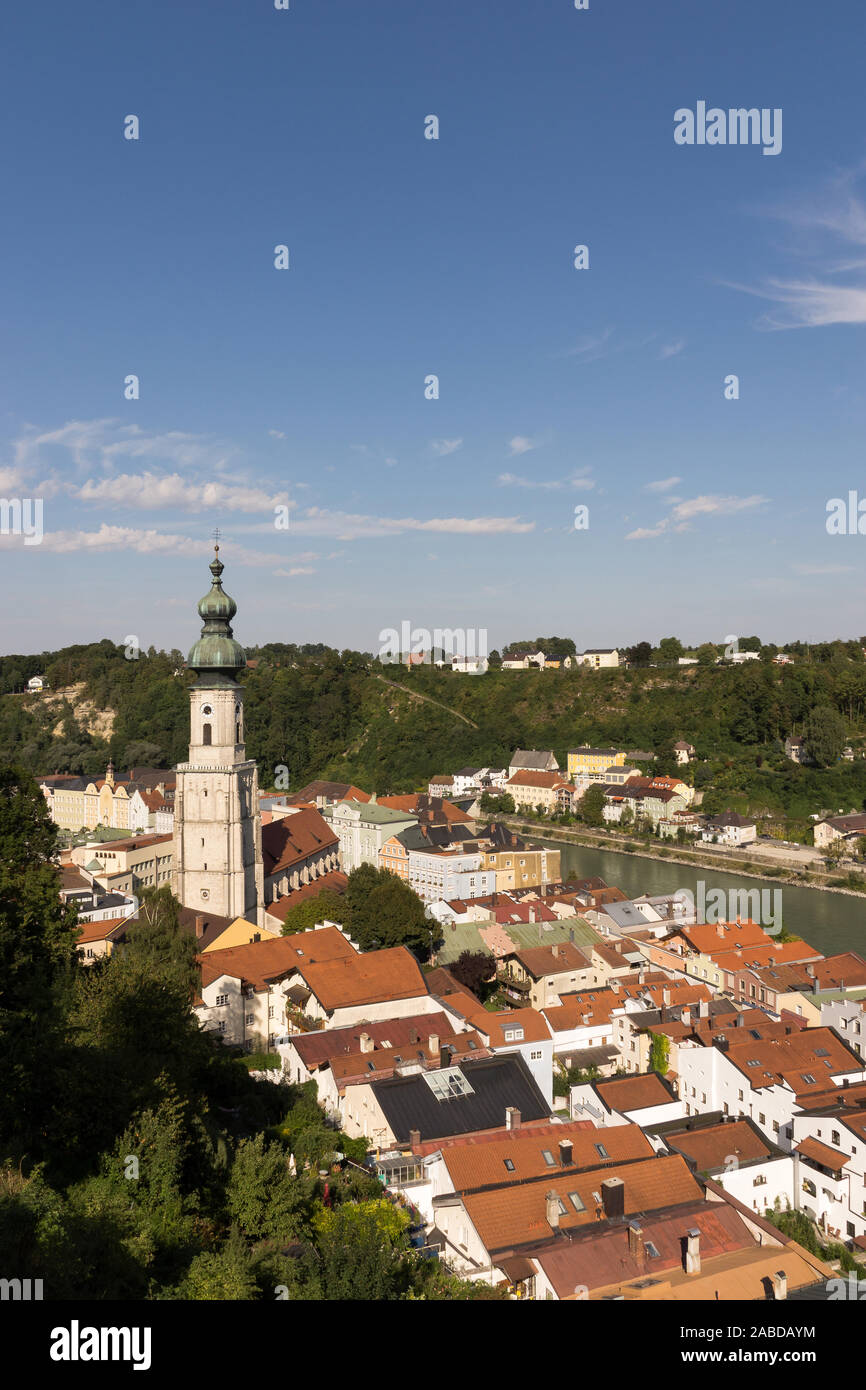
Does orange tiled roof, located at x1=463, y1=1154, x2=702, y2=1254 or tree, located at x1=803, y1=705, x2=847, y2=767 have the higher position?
tree, located at x1=803, y1=705, x2=847, y2=767

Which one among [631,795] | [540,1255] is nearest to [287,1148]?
[540,1255]

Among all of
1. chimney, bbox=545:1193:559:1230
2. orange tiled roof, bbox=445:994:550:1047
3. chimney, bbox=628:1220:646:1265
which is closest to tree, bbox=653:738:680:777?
orange tiled roof, bbox=445:994:550:1047

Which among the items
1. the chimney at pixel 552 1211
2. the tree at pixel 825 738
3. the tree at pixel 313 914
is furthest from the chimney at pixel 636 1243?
the tree at pixel 825 738

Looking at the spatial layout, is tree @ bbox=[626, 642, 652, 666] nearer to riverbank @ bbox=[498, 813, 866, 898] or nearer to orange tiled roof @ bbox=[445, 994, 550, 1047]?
riverbank @ bbox=[498, 813, 866, 898]

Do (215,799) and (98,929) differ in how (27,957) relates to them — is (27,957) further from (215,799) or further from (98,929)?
(98,929)

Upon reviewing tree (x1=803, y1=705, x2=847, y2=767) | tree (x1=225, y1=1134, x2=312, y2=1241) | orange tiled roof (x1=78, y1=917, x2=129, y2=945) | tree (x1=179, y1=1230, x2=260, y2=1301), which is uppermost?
tree (x1=803, y1=705, x2=847, y2=767)

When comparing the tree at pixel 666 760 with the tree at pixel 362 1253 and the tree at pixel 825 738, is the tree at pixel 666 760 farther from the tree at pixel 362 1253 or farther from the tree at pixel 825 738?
the tree at pixel 362 1253
